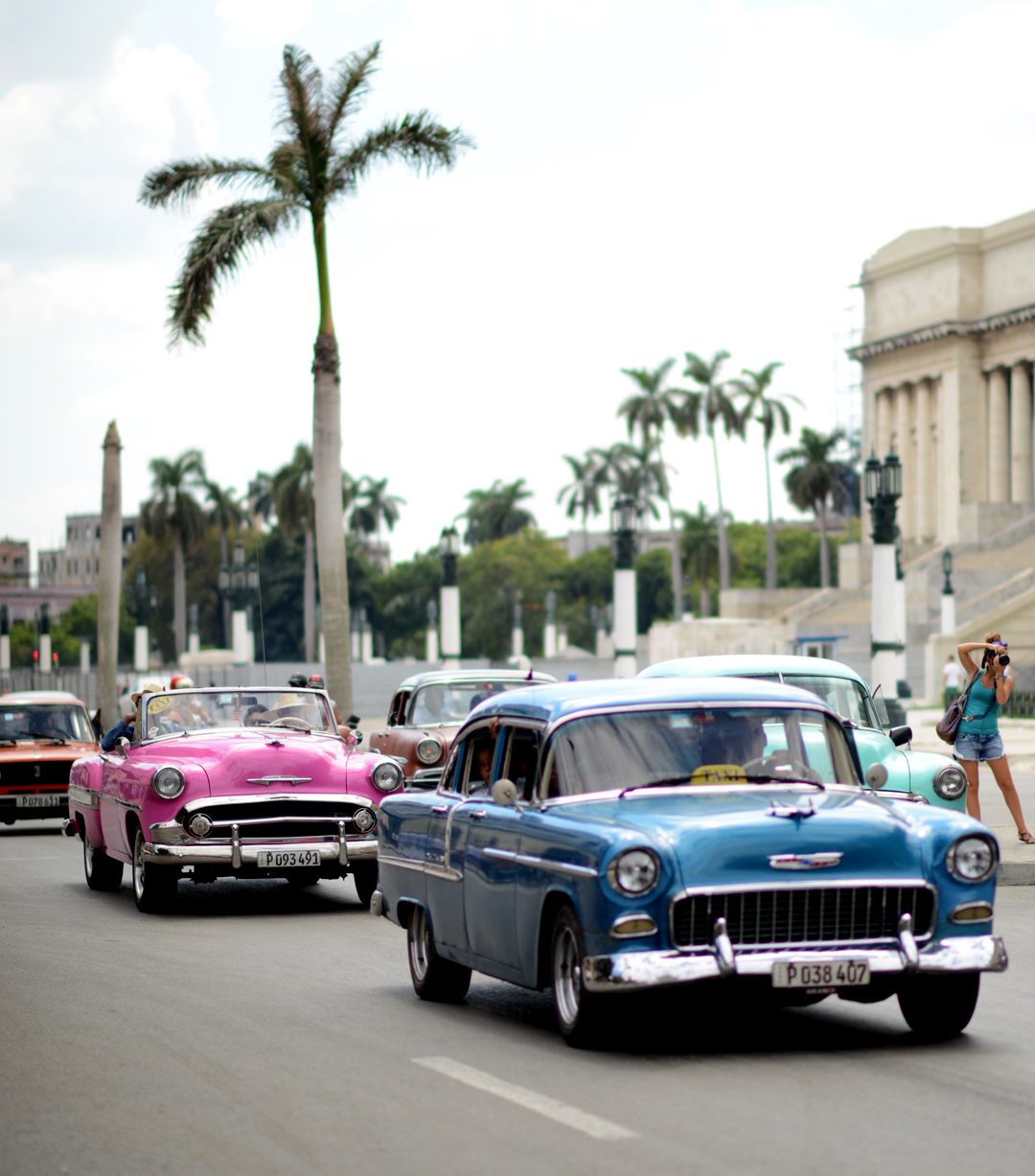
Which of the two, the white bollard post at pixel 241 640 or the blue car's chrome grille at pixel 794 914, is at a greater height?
the white bollard post at pixel 241 640

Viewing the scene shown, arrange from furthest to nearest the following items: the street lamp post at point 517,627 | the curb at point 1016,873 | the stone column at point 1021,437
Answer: the street lamp post at point 517,627, the stone column at point 1021,437, the curb at point 1016,873

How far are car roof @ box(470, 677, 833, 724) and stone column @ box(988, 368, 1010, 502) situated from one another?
289 ft

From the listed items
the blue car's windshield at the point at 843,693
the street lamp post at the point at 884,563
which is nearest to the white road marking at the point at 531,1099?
the blue car's windshield at the point at 843,693

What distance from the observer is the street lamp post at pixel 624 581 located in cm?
4494

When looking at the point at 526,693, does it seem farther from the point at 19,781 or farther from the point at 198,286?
the point at 198,286

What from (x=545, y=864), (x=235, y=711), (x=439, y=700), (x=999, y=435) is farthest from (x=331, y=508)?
(x=999, y=435)

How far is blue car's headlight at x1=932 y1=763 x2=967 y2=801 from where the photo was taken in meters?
14.0

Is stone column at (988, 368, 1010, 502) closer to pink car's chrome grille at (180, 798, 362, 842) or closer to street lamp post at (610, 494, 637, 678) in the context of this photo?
street lamp post at (610, 494, 637, 678)

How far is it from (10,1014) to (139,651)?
266 feet

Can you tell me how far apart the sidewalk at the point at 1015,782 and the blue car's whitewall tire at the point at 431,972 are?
6.44 meters

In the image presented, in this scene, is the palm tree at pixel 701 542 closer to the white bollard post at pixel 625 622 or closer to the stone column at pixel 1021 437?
the stone column at pixel 1021 437

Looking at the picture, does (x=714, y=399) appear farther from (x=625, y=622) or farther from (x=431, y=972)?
(x=431, y=972)

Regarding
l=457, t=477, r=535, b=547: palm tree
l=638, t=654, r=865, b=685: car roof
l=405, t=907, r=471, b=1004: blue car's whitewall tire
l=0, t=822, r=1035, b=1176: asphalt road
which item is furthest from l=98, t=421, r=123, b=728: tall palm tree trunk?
l=457, t=477, r=535, b=547: palm tree

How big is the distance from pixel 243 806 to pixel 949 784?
5.07 meters
